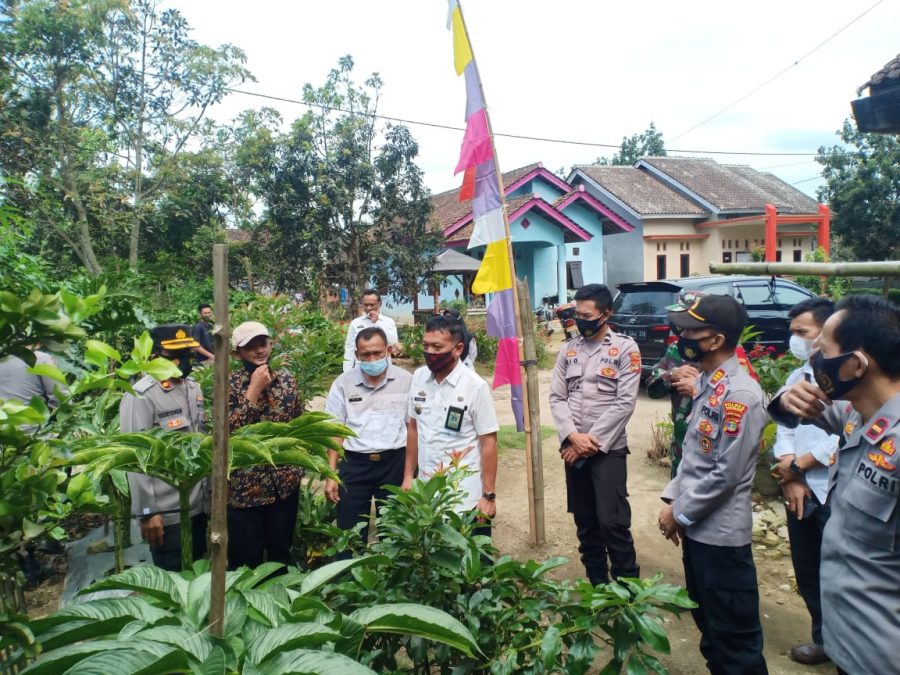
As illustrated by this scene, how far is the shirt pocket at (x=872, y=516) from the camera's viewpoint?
1544mm

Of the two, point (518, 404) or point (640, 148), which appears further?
point (640, 148)

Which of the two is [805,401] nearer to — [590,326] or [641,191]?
[590,326]

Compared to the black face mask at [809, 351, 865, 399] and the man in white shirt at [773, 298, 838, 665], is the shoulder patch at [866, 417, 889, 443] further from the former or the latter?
the man in white shirt at [773, 298, 838, 665]

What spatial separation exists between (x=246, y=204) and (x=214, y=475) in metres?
15.2

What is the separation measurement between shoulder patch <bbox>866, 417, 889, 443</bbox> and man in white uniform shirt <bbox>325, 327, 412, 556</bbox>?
7.41 feet

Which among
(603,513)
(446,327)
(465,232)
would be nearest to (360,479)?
(446,327)

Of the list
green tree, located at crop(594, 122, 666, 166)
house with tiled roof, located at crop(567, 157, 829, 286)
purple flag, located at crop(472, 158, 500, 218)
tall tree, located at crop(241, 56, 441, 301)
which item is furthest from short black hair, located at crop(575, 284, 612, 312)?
green tree, located at crop(594, 122, 666, 166)

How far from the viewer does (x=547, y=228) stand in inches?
666

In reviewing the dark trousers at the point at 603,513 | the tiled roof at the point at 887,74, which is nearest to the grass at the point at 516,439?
the dark trousers at the point at 603,513

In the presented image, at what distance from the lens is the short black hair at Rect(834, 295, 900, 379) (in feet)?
5.35

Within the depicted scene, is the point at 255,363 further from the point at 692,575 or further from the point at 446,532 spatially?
the point at 692,575

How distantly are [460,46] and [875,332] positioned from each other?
3.35m

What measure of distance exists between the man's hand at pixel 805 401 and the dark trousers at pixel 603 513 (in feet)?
4.51

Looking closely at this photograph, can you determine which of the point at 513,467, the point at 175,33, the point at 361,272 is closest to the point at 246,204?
the point at 175,33
